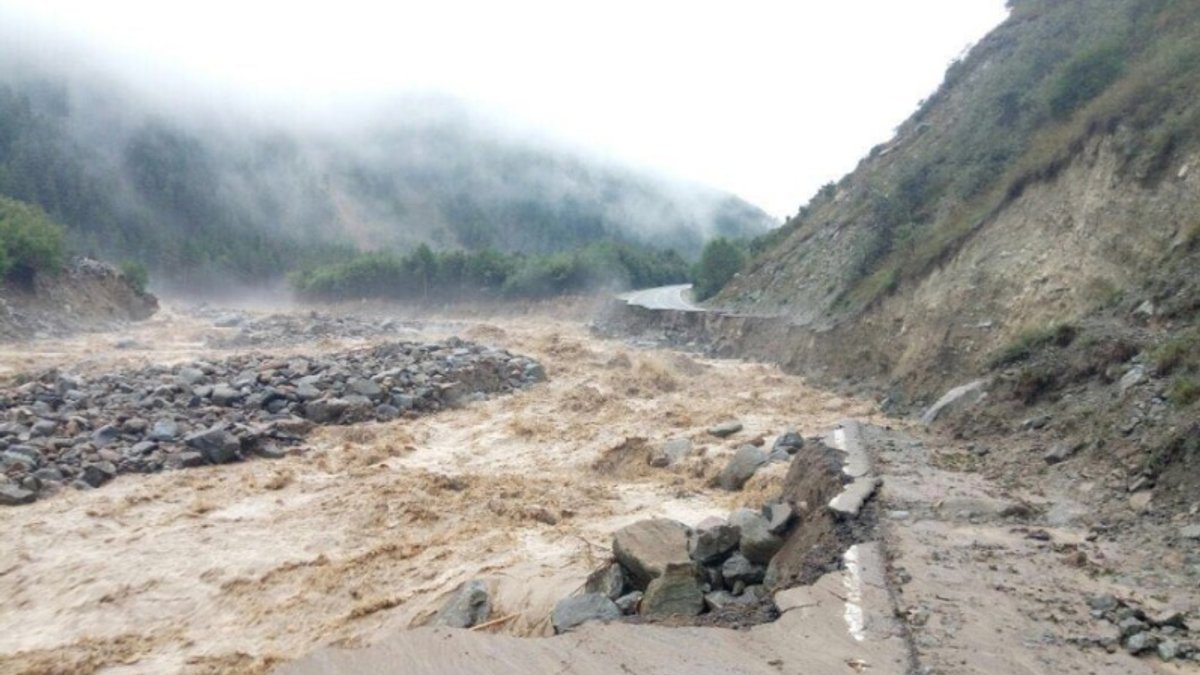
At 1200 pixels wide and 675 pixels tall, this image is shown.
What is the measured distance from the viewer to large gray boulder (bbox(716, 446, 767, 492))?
1051 centimetres

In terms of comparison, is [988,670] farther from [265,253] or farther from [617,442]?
[265,253]

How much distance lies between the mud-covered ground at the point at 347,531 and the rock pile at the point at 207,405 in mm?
549

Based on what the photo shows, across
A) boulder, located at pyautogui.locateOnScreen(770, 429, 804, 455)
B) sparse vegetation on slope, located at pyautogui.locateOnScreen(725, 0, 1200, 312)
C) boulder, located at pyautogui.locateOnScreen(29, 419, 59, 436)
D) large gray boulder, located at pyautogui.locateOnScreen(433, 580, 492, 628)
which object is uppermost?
sparse vegetation on slope, located at pyautogui.locateOnScreen(725, 0, 1200, 312)

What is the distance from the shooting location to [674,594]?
221 inches

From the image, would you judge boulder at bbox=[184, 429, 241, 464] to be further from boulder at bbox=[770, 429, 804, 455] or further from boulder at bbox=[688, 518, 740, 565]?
boulder at bbox=[688, 518, 740, 565]

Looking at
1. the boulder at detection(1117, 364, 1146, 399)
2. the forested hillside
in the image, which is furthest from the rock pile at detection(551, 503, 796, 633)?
the forested hillside

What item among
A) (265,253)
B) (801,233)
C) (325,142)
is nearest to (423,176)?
(325,142)

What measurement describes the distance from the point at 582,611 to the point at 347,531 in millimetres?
4921

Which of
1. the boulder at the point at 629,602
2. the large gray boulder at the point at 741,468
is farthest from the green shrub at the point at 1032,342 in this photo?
the boulder at the point at 629,602

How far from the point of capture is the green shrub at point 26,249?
110 ft

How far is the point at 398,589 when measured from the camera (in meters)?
7.68

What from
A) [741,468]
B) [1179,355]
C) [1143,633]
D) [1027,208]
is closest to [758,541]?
[1143,633]

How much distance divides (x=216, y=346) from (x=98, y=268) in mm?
15386

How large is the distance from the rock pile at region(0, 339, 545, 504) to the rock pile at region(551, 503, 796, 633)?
28.9 ft
